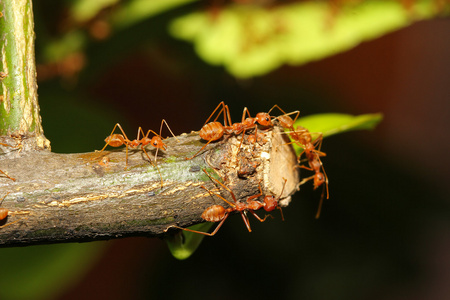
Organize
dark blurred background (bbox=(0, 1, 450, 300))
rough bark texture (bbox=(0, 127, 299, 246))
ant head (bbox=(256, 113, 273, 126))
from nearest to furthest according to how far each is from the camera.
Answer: rough bark texture (bbox=(0, 127, 299, 246))
ant head (bbox=(256, 113, 273, 126))
dark blurred background (bbox=(0, 1, 450, 300))

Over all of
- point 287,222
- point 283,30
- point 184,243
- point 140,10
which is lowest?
point 287,222

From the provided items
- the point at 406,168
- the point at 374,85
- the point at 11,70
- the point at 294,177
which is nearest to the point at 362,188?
the point at 406,168

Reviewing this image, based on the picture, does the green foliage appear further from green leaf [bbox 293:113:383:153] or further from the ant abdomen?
the ant abdomen

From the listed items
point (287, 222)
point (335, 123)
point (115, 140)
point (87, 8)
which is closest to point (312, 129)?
point (335, 123)

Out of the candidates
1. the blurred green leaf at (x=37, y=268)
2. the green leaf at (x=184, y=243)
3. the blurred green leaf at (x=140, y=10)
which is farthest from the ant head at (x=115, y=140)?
the blurred green leaf at (x=140, y=10)

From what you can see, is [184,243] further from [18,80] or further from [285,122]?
[18,80]

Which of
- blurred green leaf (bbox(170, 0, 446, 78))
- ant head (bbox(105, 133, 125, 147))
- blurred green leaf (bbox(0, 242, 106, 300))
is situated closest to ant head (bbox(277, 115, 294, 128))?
ant head (bbox(105, 133, 125, 147))

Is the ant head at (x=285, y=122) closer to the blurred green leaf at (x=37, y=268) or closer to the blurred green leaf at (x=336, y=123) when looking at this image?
the blurred green leaf at (x=336, y=123)

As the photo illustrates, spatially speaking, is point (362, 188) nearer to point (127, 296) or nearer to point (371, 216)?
point (371, 216)
